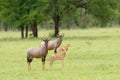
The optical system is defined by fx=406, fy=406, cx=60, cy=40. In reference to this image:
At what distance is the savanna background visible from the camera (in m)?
16.8

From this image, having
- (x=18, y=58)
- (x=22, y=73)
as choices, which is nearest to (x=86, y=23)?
(x=18, y=58)

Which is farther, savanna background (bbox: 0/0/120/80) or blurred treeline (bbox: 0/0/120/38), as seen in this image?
blurred treeline (bbox: 0/0/120/38)

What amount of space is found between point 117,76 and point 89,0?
106 ft

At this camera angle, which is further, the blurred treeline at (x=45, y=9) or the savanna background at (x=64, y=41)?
the blurred treeline at (x=45, y=9)

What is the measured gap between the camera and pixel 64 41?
126 feet

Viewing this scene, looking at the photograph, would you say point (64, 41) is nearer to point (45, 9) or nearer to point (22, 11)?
point (45, 9)

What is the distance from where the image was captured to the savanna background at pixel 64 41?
1680 centimetres

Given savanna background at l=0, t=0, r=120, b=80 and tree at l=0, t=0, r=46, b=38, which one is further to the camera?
tree at l=0, t=0, r=46, b=38

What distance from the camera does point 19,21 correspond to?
47.1 meters

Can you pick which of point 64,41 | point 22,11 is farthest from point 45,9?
point 64,41

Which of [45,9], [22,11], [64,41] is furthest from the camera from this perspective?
[22,11]

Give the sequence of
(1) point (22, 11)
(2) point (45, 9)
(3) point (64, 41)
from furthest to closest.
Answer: (1) point (22, 11)
(2) point (45, 9)
(3) point (64, 41)

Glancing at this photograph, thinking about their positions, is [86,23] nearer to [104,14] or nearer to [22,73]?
[104,14]

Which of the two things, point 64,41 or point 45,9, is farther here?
point 45,9
